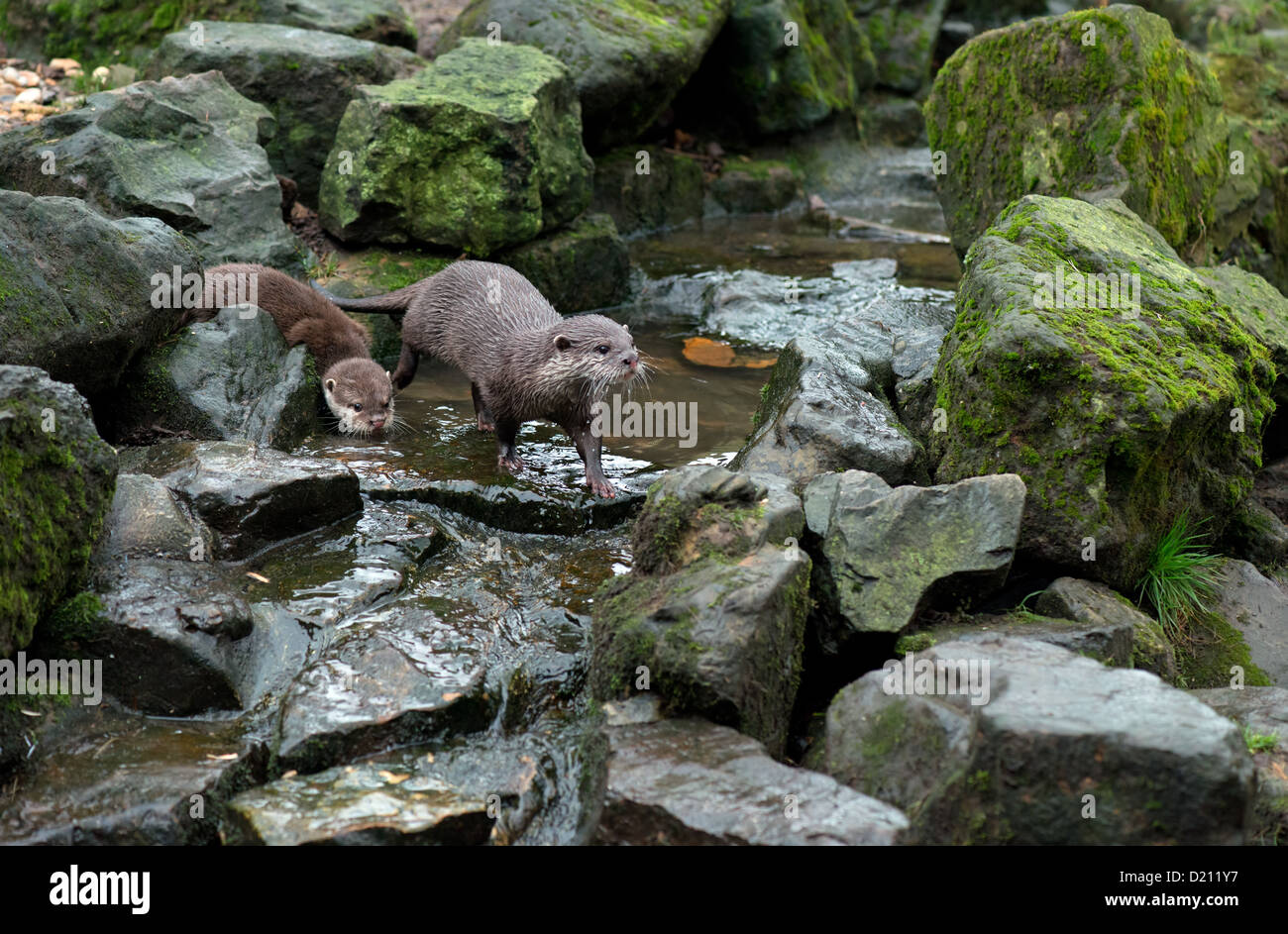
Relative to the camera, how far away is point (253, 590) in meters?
4.70

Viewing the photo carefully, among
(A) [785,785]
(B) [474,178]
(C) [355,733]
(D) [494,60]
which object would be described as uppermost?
(D) [494,60]

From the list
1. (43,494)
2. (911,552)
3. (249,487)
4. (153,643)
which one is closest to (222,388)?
(249,487)

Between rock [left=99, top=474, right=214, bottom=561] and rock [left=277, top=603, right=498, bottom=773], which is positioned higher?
rock [left=99, top=474, right=214, bottom=561]

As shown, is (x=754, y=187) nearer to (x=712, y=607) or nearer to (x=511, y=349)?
(x=511, y=349)

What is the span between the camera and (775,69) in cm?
1298

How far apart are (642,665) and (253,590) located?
178 cm

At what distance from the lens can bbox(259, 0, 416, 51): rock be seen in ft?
31.9

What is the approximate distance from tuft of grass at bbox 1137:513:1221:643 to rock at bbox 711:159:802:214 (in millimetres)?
8410

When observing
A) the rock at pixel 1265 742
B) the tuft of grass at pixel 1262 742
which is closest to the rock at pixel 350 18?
the rock at pixel 1265 742

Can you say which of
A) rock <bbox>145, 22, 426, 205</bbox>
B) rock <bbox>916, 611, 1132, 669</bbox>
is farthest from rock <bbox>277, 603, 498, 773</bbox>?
rock <bbox>145, 22, 426, 205</bbox>

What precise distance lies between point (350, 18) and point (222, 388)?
5374 mm

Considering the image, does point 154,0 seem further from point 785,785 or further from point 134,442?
point 785,785
